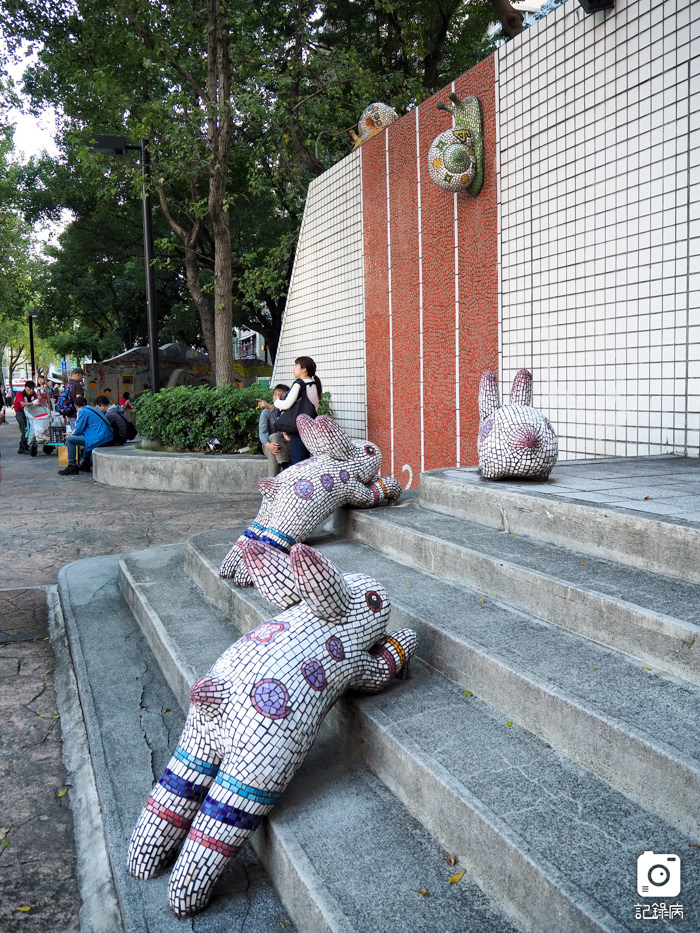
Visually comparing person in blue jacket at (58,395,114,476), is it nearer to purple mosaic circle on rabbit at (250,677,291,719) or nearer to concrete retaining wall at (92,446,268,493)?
concrete retaining wall at (92,446,268,493)

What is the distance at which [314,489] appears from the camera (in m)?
4.61

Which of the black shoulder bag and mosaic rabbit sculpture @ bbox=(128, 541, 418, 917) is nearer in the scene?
mosaic rabbit sculpture @ bbox=(128, 541, 418, 917)

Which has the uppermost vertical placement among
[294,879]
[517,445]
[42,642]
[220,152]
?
[220,152]

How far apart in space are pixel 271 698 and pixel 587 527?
1.85 metres

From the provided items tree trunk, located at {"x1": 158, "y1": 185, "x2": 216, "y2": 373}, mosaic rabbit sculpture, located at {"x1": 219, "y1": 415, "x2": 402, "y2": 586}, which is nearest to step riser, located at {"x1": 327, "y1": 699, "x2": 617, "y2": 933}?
mosaic rabbit sculpture, located at {"x1": 219, "y1": 415, "x2": 402, "y2": 586}

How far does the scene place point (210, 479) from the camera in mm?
10461

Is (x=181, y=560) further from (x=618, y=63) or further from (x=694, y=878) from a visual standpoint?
(x=618, y=63)

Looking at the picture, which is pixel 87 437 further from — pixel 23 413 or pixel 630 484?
pixel 630 484

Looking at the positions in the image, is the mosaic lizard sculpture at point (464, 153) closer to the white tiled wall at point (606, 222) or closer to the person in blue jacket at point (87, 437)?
the white tiled wall at point (606, 222)

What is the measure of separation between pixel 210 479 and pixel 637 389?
6.34 m

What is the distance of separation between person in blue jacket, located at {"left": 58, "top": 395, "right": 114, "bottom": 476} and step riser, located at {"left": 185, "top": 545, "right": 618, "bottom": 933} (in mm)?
11423

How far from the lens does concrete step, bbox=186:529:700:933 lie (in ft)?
5.76

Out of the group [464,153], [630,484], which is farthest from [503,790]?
[464,153]


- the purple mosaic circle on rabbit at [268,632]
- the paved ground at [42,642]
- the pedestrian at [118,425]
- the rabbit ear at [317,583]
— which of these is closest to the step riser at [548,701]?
the rabbit ear at [317,583]
